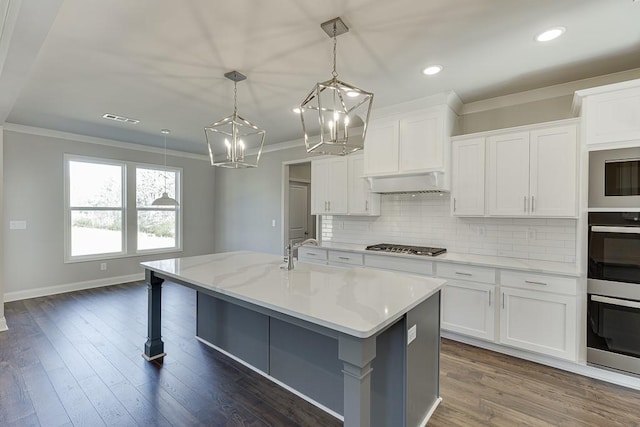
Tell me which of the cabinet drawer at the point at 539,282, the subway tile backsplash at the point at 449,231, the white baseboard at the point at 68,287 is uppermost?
the subway tile backsplash at the point at 449,231

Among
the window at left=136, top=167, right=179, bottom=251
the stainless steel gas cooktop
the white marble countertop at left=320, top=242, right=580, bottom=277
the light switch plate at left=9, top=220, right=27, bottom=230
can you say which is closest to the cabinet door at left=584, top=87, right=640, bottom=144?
the white marble countertop at left=320, top=242, right=580, bottom=277

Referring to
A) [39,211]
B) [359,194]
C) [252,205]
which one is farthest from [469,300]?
[39,211]

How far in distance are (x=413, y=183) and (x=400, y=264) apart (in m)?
0.97

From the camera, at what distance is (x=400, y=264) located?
3561mm

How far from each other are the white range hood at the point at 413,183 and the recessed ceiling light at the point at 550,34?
56.2 inches

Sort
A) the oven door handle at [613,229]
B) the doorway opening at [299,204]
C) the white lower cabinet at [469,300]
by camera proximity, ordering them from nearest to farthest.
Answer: the oven door handle at [613,229] < the white lower cabinet at [469,300] < the doorway opening at [299,204]

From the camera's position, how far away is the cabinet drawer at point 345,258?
156 inches

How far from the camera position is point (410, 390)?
1.80 meters

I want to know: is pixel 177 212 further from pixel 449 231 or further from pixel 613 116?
pixel 613 116

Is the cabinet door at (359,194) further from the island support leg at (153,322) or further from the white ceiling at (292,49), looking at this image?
the island support leg at (153,322)

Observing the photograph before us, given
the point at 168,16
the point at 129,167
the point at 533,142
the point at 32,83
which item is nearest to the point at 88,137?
the point at 129,167

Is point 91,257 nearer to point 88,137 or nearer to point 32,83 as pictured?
point 88,137

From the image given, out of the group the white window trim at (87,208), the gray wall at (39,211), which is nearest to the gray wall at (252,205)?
the white window trim at (87,208)

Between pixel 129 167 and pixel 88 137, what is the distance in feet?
2.56
